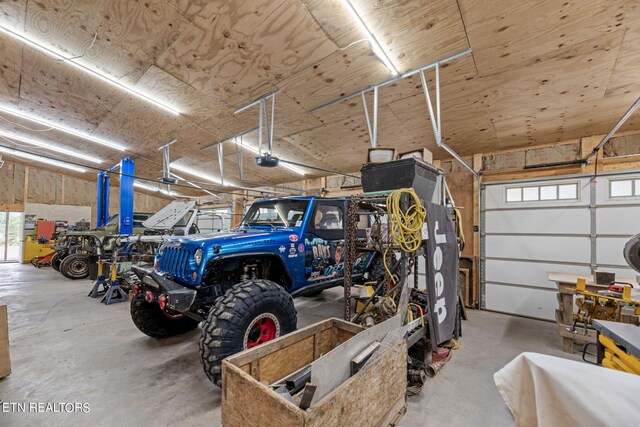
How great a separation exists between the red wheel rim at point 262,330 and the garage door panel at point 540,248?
414 cm

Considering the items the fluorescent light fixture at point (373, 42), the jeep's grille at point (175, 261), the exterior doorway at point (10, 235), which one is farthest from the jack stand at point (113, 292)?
the exterior doorway at point (10, 235)

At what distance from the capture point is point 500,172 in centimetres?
459

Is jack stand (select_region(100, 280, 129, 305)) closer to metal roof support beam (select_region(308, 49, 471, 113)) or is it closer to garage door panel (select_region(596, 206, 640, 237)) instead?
metal roof support beam (select_region(308, 49, 471, 113))

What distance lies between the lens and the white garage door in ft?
12.0

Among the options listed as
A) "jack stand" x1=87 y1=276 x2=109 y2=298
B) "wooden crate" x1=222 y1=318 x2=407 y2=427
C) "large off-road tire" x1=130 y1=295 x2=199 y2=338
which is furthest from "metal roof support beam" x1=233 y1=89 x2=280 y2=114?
"jack stand" x1=87 y1=276 x2=109 y2=298

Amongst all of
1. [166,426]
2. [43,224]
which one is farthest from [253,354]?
[43,224]

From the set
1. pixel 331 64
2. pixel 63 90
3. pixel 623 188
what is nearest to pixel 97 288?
pixel 63 90

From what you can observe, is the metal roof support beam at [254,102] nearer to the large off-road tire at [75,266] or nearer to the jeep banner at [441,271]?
the jeep banner at [441,271]

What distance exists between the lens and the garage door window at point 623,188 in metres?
3.58

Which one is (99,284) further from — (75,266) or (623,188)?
(623,188)

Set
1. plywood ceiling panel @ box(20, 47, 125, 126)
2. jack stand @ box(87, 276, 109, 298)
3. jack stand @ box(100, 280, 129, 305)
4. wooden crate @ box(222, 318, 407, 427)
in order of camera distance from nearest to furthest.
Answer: wooden crate @ box(222, 318, 407, 427) → plywood ceiling panel @ box(20, 47, 125, 126) → jack stand @ box(100, 280, 129, 305) → jack stand @ box(87, 276, 109, 298)

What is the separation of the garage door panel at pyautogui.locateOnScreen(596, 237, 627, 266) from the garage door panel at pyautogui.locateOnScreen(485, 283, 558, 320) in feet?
2.70

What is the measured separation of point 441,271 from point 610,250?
→ 3319 mm

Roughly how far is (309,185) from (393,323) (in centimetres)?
584
